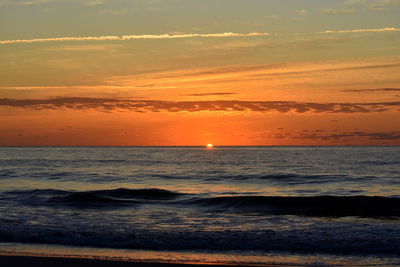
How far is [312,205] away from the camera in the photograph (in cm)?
2419

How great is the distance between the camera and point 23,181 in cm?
3853

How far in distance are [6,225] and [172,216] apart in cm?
692

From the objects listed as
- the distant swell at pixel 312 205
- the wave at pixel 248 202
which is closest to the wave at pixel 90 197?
the wave at pixel 248 202

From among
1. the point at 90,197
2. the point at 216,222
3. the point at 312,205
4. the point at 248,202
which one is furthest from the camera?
the point at 90,197

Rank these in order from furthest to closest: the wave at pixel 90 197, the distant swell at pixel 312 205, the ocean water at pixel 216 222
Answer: the wave at pixel 90 197, the distant swell at pixel 312 205, the ocean water at pixel 216 222

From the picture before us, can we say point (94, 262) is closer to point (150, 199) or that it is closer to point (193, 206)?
point (193, 206)

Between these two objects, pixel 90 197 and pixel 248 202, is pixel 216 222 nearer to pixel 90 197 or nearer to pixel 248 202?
pixel 248 202

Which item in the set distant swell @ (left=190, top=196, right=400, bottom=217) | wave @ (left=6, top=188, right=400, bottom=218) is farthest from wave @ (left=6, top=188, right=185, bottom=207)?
distant swell @ (left=190, top=196, right=400, bottom=217)

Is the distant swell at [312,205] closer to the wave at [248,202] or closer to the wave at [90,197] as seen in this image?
the wave at [248,202]

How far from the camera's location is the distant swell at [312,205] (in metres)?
21.6

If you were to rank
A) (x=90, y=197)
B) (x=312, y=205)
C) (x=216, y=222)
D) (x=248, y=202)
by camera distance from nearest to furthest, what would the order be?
(x=216, y=222) < (x=312, y=205) < (x=248, y=202) < (x=90, y=197)

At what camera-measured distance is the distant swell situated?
21598 millimetres

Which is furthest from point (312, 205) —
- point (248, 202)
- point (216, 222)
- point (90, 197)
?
point (90, 197)

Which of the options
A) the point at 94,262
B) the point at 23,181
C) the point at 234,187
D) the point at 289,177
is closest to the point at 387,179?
the point at 289,177
